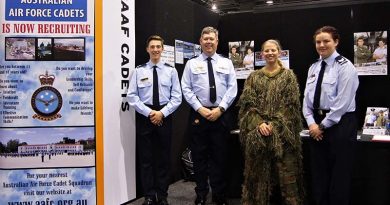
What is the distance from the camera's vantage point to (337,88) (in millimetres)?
2707

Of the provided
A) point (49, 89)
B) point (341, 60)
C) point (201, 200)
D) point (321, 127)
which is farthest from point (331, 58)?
point (49, 89)

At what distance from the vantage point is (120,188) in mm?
3574

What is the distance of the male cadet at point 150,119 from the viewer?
337cm

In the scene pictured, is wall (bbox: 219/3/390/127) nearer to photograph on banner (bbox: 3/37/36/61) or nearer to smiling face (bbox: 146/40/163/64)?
smiling face (bbox: 146/40/163/64)

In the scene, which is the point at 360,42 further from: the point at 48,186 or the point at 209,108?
the point at 48,186

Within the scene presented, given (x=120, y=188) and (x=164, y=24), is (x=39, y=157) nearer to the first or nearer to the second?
(x=120, y=188)

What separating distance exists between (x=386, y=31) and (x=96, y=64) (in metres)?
2.92

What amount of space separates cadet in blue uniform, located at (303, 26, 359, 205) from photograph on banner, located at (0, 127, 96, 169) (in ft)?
6.40

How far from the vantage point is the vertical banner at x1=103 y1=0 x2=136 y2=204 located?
3.38 metres

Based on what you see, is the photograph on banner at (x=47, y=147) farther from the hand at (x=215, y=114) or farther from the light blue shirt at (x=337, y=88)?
the light blue shirt at (x=337, y=88)

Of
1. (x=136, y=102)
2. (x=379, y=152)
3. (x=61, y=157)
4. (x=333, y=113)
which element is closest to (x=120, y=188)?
(x=61, y=157)

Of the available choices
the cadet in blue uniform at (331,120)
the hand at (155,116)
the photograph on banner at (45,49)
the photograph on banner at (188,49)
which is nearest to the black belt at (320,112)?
the cadet in blue uniform at (331,120)

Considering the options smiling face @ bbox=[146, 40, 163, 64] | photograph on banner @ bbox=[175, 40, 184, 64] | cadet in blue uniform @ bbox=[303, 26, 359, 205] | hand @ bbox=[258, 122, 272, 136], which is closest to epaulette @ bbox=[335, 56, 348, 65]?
cadet in blue uniform @ bbox=[303, 26, 359, 205]

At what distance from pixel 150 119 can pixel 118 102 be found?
1.34ft
